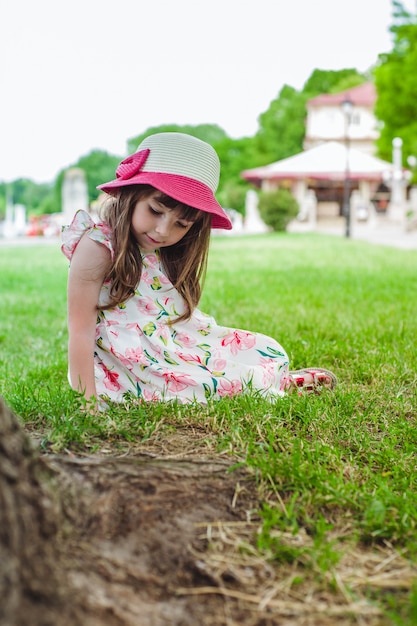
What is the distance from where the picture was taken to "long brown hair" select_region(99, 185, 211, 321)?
260 centimetres

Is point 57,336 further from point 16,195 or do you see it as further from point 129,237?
point 16,195

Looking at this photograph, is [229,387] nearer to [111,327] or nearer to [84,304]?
[111,327]

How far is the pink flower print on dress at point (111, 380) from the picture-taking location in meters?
2.72

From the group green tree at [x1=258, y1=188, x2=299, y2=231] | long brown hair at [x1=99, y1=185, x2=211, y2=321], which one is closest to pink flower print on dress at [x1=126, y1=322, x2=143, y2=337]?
long brown hair at [x1=99, y1=185, x2=211, y2=321]

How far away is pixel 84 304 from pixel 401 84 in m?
26.5

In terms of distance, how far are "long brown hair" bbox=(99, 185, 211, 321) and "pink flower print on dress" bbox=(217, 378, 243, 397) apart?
1.01 ft

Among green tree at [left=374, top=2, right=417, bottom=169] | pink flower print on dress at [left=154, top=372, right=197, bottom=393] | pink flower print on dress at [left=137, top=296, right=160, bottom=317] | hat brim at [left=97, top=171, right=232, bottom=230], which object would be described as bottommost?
pink flower print on dress at [left=154, top=372, right=197, bottom=393]

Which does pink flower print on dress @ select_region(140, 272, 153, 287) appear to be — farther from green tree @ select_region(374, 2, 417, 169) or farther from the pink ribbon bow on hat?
green tree @ select_region(374, 2, 417, 169)

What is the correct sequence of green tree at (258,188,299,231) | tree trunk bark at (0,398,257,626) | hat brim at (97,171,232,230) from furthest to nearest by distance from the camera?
green tree at (258,188,299,231), hat brim at (97,171,232,230), tree trunk bark at (0,398,257,626)

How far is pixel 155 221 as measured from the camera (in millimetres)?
2600

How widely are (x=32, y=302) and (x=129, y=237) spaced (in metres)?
4.36

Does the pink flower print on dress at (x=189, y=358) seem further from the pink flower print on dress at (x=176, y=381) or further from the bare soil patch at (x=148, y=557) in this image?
the bare soil patch at (x=148, y=557)

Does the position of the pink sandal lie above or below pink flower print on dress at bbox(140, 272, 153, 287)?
below

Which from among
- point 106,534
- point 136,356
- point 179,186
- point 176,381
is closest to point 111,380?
point 136,356
